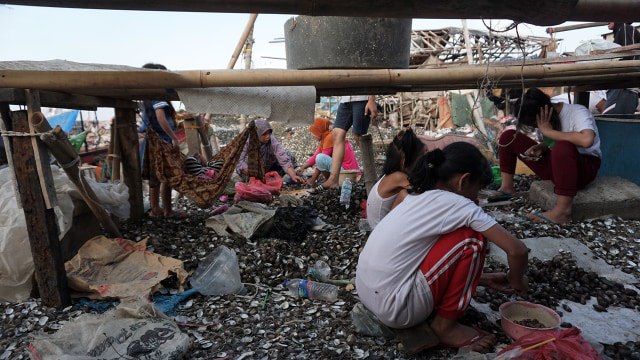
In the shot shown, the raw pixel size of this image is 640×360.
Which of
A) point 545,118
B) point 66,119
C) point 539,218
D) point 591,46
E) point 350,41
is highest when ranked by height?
point 591,46

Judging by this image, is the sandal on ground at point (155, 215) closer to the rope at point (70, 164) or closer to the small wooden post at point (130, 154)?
the small wooden post at point (130, 154)

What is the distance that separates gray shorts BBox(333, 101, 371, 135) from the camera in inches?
214

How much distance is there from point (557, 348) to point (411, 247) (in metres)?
0.80

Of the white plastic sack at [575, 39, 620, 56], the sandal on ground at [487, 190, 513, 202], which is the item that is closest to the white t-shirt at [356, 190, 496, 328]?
the sandal on ground at [487, 190, 513, 202]

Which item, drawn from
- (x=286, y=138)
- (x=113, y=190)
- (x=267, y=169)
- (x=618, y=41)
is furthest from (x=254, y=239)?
(x=286, y=138)

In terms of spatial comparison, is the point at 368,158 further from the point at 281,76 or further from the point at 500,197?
the point at 281,76

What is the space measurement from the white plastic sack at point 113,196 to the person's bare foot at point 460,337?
10.3 ft

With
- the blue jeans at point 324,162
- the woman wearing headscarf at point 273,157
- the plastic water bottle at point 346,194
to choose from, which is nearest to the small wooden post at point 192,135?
the woman wearing headscarf at point 273,157

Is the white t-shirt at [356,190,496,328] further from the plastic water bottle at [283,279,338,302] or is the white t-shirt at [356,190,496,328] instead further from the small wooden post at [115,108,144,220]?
the small wooden post at [115,108,144,220]

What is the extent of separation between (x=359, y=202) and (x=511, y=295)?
8.47 feet

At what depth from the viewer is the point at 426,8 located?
131cm

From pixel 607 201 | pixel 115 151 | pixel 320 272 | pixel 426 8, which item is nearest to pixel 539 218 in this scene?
pixel 607 201

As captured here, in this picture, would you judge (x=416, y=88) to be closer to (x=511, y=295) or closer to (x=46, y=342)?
(x=511, y=295)

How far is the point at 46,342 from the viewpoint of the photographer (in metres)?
2.24
